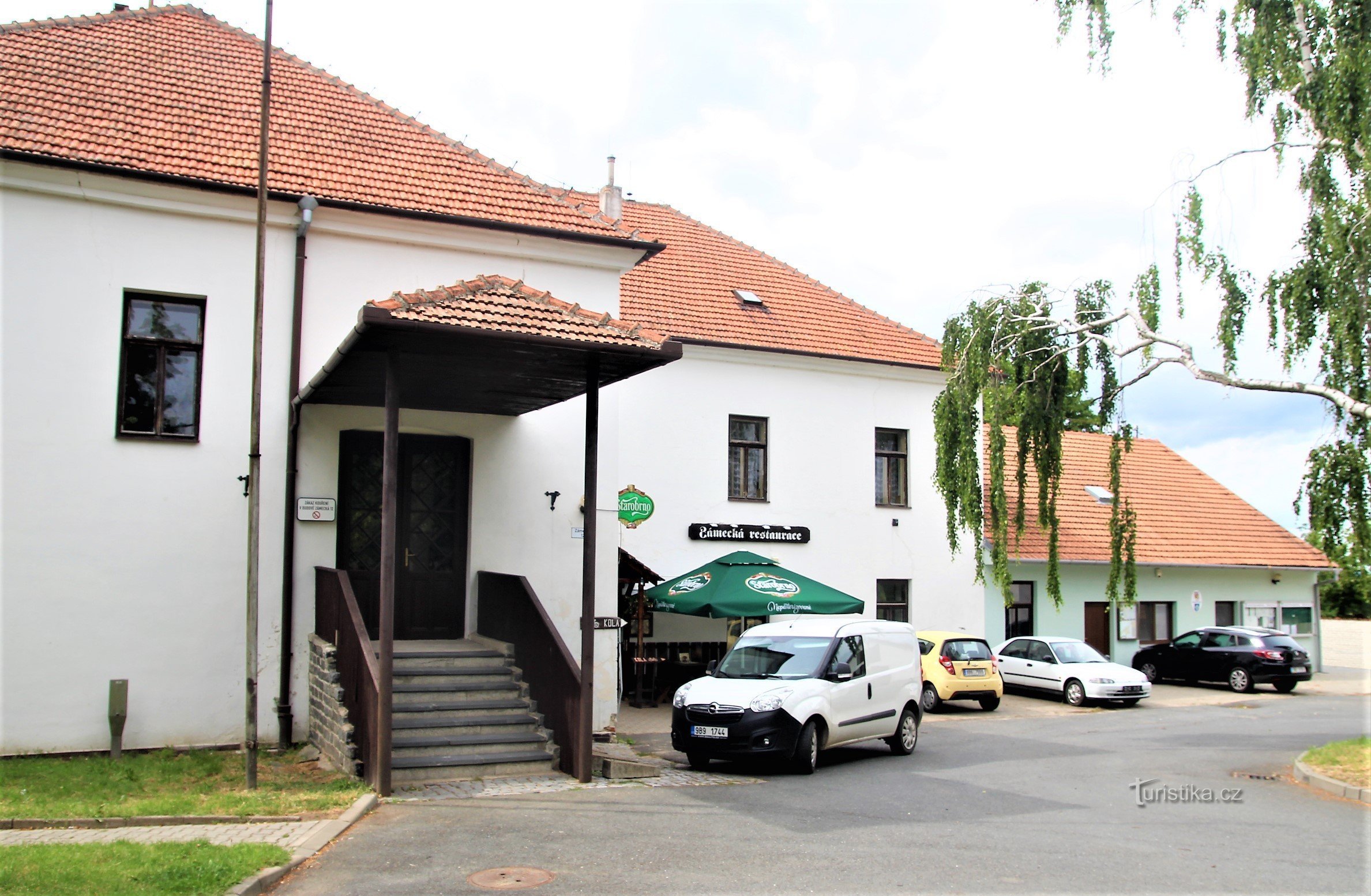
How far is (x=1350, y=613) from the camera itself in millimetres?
54062

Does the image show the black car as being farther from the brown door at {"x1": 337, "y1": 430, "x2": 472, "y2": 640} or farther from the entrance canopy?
the entrance canopy

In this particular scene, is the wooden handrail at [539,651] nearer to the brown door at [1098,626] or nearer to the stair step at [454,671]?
the stair step at [454,671]

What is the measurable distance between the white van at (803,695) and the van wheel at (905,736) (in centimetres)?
2

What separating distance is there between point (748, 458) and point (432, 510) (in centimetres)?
883

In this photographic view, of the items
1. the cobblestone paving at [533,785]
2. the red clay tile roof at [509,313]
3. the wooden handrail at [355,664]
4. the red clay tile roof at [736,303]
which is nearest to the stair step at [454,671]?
the wooden handrail at [355,664]

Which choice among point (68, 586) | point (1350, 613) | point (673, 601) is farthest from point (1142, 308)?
point (1350, 613)

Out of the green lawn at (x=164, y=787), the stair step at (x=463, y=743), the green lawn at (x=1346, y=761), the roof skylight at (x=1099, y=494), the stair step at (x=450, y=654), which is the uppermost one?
the roof skylight at (x=1099, y=494)

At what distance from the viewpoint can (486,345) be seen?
10641 millimetres

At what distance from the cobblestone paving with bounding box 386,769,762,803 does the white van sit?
57 centimetres

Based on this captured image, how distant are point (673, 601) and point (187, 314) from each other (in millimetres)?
9423

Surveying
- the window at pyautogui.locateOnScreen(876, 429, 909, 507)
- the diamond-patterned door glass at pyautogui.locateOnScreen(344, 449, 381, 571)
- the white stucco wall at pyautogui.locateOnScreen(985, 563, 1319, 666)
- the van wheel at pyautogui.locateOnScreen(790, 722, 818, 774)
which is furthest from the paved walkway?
the white stucco wall at pyautogui.locateOnScreen(985, 563, 1319, 666)

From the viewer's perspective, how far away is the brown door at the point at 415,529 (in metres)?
14.2

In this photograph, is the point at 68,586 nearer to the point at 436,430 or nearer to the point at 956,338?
the point at 436,430

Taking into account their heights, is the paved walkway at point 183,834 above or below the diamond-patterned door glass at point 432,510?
below
